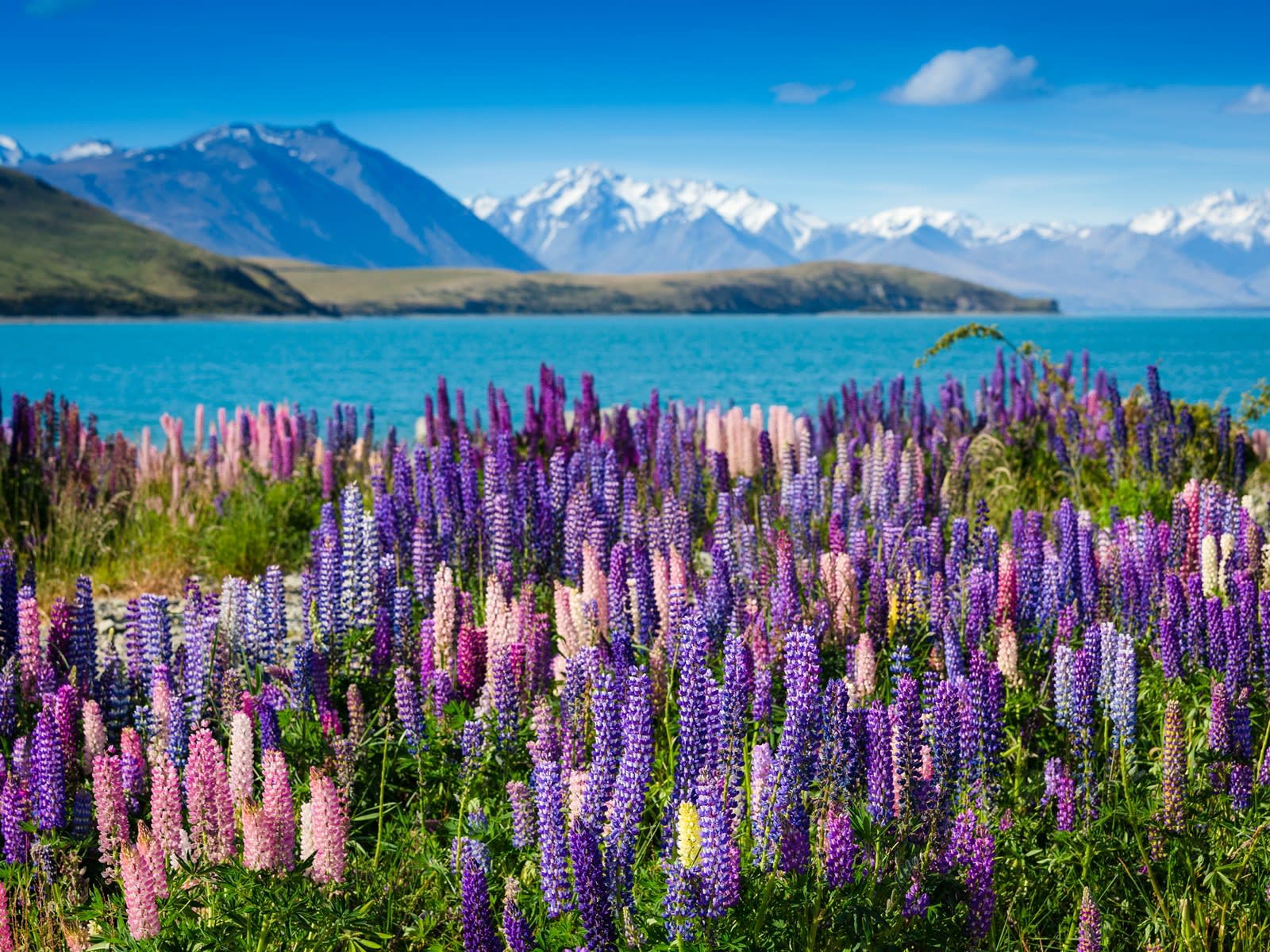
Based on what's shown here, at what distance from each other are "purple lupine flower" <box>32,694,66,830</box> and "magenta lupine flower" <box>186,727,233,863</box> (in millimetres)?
832

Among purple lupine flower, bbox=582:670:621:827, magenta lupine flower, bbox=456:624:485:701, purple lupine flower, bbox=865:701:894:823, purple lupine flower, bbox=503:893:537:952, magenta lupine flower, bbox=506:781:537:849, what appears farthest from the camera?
magenta lupine flower, bbox=456:624:485:701

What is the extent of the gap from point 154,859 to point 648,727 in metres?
1.41

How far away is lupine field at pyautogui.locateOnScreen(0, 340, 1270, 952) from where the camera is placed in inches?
120

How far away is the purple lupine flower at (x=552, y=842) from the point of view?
2.96 metres

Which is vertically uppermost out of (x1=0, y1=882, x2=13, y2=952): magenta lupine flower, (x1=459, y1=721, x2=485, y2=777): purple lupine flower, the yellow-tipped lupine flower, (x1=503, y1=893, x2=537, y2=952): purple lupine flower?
the yellow-tipped lupine flower

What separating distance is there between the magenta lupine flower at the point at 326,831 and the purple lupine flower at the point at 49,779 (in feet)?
4.37

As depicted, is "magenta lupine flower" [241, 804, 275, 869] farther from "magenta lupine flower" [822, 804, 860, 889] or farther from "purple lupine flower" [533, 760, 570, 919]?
"magenta lupine flower" [822, 804, 860, 889]

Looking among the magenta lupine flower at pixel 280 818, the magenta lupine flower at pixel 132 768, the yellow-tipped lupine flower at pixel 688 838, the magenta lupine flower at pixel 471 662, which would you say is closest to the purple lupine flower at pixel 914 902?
the yellow-tipped lupine flower at pixel 688 838

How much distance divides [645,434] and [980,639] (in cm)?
551

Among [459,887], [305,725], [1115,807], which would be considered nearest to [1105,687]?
[1115,807]

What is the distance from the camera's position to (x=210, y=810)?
11.2ft

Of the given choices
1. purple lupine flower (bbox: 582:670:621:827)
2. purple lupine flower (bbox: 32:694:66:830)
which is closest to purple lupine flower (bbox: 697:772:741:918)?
purple lupine flower (bbox: 582:670:621:827)

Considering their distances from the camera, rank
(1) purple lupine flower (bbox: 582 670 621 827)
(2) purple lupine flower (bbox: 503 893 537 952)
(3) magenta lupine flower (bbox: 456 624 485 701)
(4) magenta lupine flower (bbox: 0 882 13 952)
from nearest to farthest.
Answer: (2) purple lupine flower (bbox: 503 893 537 952) → (1) purple lupine flower (bbox: 582 670 621 827) → (4) magenta lupine flower (bbox: 0 882 13 952) → (3) magenta lupine flower (bbox: 456 624 485 701)

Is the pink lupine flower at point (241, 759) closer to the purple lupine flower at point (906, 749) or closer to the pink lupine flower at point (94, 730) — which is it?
the pink lupine flower at point (94, 730)
